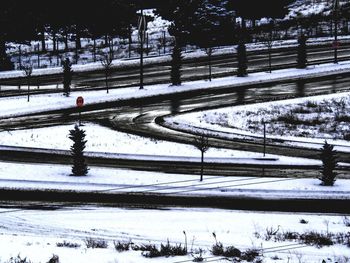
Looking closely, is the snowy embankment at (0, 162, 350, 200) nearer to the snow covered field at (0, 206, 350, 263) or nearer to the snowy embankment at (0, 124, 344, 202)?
the snowy embankment at (0, 124, 344, 202)

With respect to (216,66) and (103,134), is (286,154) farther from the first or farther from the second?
(216,66)

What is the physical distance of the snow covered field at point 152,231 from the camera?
1086cm

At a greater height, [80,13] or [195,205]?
[80,13]

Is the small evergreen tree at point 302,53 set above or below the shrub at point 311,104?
above

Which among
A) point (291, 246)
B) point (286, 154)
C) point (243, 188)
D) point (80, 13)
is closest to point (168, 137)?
point (286, 154)

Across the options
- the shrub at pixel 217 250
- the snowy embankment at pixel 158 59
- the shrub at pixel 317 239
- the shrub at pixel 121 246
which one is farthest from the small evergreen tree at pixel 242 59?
the shrub at pixel 217 250

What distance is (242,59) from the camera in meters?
41.5

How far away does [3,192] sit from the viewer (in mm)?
17734

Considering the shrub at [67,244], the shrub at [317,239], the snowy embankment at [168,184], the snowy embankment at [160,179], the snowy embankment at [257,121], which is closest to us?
the shrub at [317,239]

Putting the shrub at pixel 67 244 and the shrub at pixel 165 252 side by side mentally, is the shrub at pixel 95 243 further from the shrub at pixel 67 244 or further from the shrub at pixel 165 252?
the shrub at pixel 165 252

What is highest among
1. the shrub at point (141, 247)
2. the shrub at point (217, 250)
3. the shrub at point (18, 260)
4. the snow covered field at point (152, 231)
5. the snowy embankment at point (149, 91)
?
the snowy embankment at point (149, 91)

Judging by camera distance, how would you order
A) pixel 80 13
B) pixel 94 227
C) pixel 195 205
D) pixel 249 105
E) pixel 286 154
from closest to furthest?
pixel 94 227, pixel 195 205, pixel 286 154, pixel 249 105, pixel 80 13

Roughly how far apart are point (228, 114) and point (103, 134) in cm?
742

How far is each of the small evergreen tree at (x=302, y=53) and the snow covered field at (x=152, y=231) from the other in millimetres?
30014
